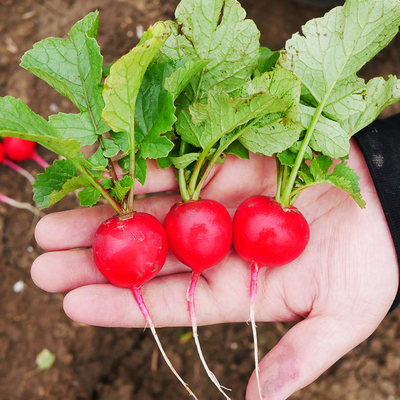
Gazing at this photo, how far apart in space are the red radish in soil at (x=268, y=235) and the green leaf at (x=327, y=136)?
261mm

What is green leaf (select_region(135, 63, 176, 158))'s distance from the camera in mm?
1516

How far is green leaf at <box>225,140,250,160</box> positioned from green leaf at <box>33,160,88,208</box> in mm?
575

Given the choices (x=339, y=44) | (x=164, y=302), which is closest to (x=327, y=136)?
(x=339, y=44)

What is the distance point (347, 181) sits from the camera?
1.52m

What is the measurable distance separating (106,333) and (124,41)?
181 cm

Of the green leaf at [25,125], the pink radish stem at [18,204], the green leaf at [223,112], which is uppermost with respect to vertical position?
the green leaf at [25,125]

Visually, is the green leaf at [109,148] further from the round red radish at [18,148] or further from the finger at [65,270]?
the round red radish at [18,148]

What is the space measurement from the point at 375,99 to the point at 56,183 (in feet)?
4.00

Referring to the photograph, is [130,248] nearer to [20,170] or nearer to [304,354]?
[304,354]

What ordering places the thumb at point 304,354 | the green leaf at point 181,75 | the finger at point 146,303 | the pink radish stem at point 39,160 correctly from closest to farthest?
the green leaf at point 181,75
the thumb at point 304,354
the finger at point 146,303
the pink radish stem at point 39,160

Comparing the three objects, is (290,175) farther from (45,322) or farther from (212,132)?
(45,322)

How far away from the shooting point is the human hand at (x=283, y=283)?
1574 millimetres

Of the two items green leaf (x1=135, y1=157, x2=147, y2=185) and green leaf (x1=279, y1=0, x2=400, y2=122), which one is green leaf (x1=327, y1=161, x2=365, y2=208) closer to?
green leaf (x1=279, y1=0, x2=400, y2=122)

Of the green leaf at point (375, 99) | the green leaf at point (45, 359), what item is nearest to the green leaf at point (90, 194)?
the green leaf at point (375, 99)
